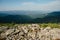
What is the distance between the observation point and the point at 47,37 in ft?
26.3

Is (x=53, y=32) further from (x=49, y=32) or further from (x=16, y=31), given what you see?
(x=16, y=31)

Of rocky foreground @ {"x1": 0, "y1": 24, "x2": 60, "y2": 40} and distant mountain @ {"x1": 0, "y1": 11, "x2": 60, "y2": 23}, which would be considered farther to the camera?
distant mountain @ {"x1": 0, "y1": 11, "x2": 60, "y2": 23}

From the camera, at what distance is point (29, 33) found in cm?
824

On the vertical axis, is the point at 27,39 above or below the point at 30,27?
below

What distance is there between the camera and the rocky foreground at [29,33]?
7.92 m

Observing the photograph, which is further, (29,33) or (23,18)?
(23,18)

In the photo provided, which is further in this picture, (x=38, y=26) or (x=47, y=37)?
(x=38, y=26)

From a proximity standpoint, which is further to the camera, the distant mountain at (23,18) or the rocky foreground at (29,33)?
the distant mountain at (23,18)

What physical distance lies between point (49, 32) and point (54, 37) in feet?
1.44

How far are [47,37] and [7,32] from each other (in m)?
2.14

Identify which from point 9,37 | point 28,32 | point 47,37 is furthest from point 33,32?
point 9,37

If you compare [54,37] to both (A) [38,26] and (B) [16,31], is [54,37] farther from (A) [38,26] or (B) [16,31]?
(B) [16,31]

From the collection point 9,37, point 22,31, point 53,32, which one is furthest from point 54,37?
point 9,37

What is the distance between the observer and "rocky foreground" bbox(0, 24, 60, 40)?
26.0 feet
